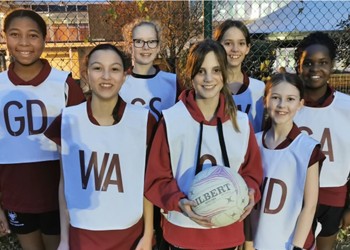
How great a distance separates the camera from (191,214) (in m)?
1.97

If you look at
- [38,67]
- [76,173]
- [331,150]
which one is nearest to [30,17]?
[38,67]

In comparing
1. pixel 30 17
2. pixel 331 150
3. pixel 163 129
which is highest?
pixel 30 17

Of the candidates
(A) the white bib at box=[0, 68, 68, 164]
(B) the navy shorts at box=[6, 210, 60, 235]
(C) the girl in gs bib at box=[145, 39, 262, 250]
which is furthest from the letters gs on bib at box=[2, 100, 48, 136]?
(C) the girl in gs bib at box=[145, 39, 262, 250]

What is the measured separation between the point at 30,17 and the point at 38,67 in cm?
31

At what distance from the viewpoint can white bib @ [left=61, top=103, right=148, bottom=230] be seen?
2.16m

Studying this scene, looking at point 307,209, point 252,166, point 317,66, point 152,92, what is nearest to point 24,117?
point 152,92

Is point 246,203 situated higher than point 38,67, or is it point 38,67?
point 38,67

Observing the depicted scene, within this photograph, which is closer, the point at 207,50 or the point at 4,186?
the point at 207,50

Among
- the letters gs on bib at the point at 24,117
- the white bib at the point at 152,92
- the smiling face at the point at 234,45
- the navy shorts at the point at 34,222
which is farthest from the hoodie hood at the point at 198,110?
the navy shorts at the point at 34,222

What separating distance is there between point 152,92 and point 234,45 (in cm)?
69

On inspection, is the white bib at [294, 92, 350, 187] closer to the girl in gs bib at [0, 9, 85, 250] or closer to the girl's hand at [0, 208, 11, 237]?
the girl in gs bib at [0, 9, 85, 250]

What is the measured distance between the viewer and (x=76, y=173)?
2.18 meters

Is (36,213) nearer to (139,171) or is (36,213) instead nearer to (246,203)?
(139,171)

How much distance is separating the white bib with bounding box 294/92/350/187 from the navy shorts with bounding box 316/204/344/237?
0.21m
